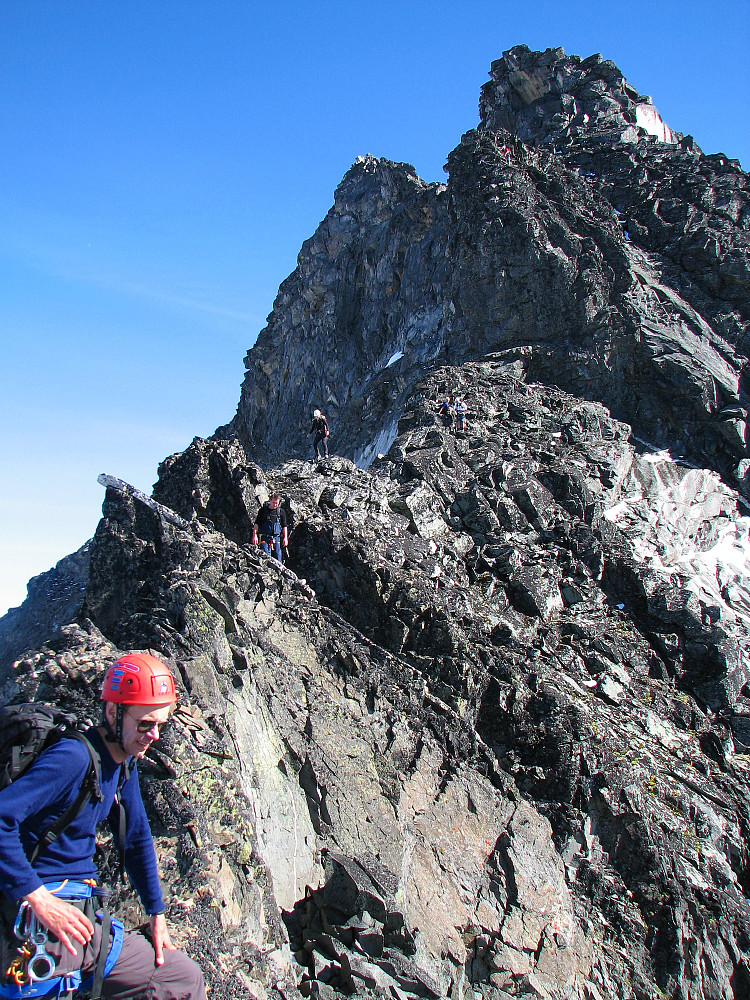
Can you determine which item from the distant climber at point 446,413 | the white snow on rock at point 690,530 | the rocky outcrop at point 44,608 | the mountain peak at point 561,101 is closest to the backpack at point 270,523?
the distant climber at point 446,413

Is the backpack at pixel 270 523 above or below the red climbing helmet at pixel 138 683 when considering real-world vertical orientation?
above

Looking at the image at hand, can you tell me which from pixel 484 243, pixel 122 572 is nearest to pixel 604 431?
pixel 484 243

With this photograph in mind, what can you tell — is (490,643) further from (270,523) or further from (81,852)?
(81,852)

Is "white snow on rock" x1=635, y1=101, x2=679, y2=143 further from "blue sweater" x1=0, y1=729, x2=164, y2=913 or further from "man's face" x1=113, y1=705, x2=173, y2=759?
"blue sweater" x1=0, y1=729, x2=164, y2=913

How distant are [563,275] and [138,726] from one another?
28811mm

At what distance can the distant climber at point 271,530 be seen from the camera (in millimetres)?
14055

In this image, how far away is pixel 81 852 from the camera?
3.81 metres

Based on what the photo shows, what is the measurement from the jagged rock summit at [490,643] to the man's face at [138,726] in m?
2.94

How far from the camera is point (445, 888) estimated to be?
367 inches

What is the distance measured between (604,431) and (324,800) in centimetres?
1977

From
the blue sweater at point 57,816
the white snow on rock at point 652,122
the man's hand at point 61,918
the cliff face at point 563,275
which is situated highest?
the white snow on rock at point 652,122

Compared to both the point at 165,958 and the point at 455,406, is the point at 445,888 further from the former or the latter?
the point at 455,406

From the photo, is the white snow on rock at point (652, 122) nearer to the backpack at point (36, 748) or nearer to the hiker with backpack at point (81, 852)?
the hiker with backpack at point (81, 852)

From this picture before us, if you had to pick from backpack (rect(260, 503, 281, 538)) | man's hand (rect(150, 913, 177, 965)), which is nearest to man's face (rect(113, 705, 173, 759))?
man's hand (rect(150, 913, 177, 965))
